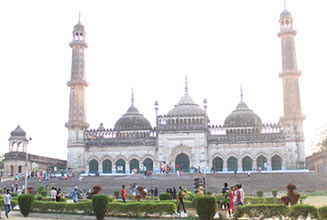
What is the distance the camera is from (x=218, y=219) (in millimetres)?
15125

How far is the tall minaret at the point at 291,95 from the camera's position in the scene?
43719 mm

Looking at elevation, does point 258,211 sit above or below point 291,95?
below

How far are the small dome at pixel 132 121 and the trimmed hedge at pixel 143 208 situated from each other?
113 feet

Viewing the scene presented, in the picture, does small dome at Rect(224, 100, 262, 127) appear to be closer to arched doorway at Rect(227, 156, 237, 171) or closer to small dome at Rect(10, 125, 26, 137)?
arched doorway at Rect(227, 156, 237, 171)

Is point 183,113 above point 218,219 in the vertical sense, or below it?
above

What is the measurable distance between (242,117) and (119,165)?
47.9 feet

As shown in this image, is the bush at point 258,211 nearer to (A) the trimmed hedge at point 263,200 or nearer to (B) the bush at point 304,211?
(B) the bush at point 304,211

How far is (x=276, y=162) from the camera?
4475cm

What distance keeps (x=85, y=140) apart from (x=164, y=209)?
32693 mm

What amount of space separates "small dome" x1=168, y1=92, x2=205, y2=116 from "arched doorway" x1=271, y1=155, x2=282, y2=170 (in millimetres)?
8440

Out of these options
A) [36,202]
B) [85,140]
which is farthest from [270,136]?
[36,202]

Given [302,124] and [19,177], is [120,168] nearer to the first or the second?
[19,177]

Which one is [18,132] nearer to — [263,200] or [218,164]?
[218,164]

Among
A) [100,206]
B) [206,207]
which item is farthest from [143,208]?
[206,207]
